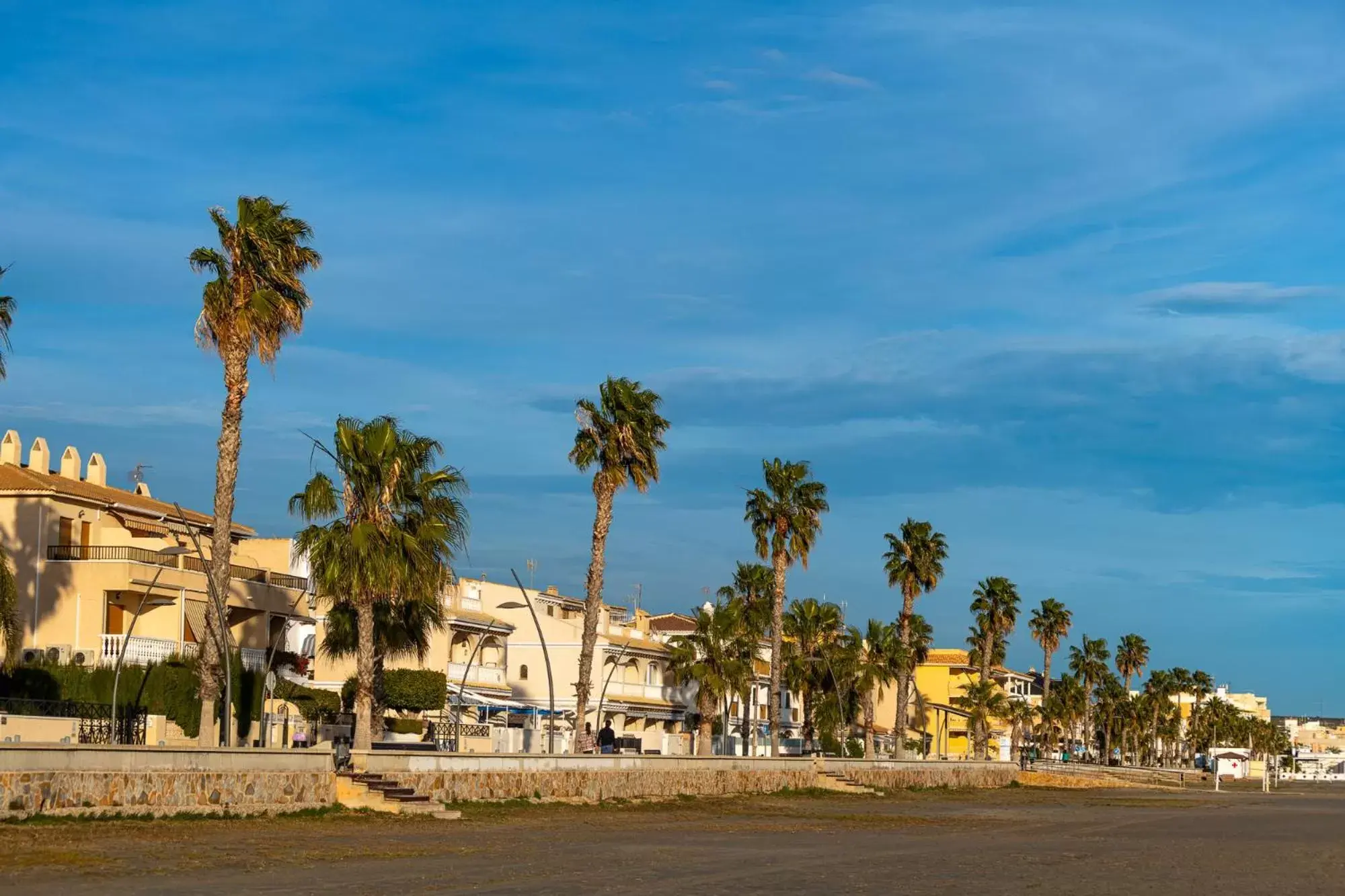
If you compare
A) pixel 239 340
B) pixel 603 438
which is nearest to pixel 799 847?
pixel 239 340

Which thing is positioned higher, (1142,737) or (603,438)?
(603,438)

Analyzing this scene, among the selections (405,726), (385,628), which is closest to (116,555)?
(385,628)

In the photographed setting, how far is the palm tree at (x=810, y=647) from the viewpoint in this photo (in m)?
87.3

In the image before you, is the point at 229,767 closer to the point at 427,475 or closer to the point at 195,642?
the point at 427,475

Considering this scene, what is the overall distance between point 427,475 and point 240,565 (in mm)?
15159

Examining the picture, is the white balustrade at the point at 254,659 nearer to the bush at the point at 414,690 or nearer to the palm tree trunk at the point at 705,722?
the bush at the point at 414,690

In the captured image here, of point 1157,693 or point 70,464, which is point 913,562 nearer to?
point 70,464

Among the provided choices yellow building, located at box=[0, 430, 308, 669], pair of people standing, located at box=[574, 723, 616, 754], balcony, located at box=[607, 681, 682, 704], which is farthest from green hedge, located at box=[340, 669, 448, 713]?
balcony, located at box=[607, 681, 682, 704]

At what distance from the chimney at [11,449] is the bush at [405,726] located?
17.1 metres

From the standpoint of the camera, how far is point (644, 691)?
83.8m

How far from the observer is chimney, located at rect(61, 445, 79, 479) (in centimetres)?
6216

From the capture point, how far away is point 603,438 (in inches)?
2255

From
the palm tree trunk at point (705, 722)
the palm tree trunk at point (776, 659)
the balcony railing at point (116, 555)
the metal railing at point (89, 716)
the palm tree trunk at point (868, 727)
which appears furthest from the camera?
the palm tree trunk at point (868, 727)

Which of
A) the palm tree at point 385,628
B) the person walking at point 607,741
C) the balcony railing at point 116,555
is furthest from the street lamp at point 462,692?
the balcony railing at point 116,555
